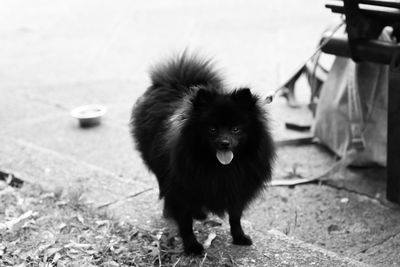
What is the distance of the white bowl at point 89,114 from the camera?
529 cm

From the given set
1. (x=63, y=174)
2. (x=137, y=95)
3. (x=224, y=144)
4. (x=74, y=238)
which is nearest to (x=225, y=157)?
(x=224, y=144)

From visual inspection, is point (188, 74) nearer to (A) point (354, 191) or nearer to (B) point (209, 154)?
(B) point (209, 154)

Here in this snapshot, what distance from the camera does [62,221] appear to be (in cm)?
356

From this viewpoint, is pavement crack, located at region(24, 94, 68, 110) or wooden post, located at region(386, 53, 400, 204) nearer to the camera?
wooden post, located at region(386, 53, 400, 204)

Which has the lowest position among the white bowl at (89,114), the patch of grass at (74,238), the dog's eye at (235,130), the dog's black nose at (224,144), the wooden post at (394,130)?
the white bowl at (89,114)

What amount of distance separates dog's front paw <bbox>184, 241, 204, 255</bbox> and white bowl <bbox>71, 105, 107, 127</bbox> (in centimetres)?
234

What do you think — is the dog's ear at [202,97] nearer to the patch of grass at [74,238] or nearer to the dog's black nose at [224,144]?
the dog's black nose at [224,144]

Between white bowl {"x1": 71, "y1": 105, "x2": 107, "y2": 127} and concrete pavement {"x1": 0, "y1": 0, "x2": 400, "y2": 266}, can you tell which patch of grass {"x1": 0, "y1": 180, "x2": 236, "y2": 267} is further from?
white bowl {"x1": 71, "y1": 105, "x2": 107, "y2": 127}

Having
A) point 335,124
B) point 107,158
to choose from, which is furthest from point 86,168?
point 335,124

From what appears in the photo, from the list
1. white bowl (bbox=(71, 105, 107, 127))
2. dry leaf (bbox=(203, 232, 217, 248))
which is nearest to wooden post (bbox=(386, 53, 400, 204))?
dry leaf (bbox=(203, 232, 217, 248))

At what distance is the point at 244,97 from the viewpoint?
9.75ft

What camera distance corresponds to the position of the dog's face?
2.94 metres

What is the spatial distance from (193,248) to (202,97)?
825mm

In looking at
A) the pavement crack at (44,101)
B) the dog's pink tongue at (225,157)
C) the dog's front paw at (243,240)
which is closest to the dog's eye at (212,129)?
the dog's pink tongue at (225,157)
